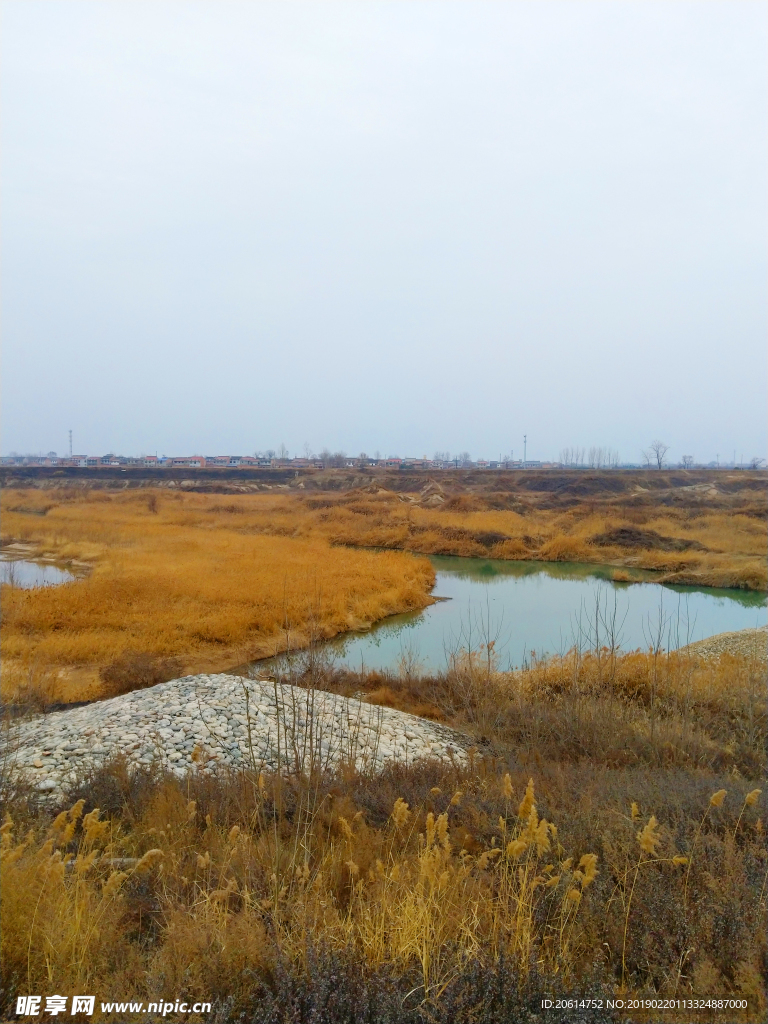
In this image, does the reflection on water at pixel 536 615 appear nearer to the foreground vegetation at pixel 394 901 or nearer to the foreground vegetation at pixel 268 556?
the foreground vegetation at pixel 268 556

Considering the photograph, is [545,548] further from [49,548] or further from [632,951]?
[632,951]

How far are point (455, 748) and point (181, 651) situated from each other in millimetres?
7293

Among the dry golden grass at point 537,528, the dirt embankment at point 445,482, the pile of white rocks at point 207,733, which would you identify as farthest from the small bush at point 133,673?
the dirt embankment at point 445,482

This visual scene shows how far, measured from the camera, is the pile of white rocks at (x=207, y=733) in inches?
258

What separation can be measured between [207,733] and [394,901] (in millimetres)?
5221

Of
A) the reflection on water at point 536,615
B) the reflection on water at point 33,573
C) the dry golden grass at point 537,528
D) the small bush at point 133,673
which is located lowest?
the reflection on water at point 536,615

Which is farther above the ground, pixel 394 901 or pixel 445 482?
pixel 445 482

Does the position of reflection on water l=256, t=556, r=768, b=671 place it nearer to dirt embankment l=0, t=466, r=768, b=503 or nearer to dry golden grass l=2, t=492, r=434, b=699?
dry golden grass l=2, t=492, r=434, b=699

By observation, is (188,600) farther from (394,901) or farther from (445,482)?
(445,482)

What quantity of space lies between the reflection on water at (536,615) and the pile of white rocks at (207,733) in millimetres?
2815

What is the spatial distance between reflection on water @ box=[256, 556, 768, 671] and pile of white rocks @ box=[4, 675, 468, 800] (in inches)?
111

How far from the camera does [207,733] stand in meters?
7.68

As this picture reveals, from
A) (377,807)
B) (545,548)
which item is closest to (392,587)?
(545,548)

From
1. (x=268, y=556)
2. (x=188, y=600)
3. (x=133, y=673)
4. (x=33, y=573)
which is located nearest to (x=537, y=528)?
(x=268, y=556)
